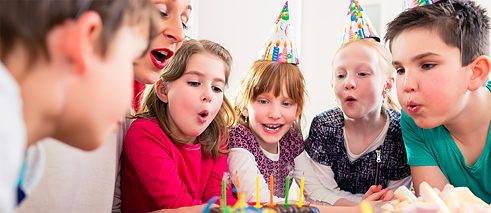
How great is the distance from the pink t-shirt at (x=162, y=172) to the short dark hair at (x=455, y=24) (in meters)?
0.63

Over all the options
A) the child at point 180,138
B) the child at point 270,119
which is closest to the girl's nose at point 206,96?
the child at point 180,138

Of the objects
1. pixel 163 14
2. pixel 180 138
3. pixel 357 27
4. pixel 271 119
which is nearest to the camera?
pixel 163 14

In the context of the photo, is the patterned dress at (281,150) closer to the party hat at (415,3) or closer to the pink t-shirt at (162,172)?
the pink t-shirt at (162,172)

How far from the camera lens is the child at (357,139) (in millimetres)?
1609

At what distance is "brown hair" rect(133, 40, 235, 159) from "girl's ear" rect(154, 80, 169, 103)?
13mm

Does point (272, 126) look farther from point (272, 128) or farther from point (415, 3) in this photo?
point (415, 3)

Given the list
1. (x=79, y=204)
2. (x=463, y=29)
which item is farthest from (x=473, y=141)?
(x=79, y=204)

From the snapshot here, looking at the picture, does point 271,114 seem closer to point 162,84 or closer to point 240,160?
point 240,160

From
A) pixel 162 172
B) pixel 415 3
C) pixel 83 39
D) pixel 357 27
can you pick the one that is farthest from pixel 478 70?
pixel 83 39

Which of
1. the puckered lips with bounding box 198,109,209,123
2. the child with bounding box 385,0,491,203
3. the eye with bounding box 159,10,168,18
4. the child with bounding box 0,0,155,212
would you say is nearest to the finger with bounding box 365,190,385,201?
the child with bounding box 385,0,491,203

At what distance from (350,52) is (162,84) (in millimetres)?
642

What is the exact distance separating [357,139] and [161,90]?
2.27 feet

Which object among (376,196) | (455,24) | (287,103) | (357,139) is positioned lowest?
(376,196)

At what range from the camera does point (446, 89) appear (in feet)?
4.14
